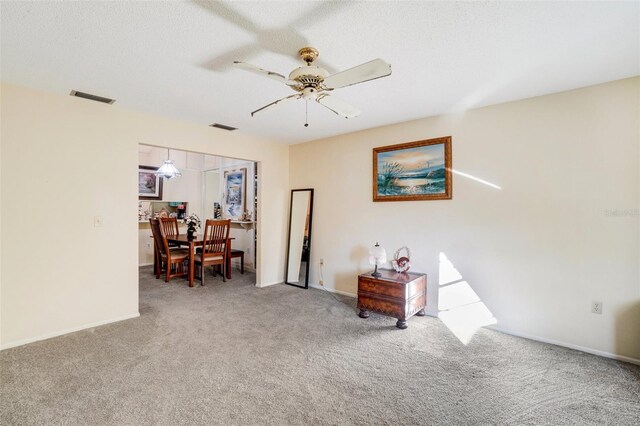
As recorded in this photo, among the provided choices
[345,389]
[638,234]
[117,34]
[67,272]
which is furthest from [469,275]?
[67,272]

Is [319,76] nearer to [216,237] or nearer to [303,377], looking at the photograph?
[303,377]

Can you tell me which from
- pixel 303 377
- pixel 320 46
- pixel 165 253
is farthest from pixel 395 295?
pixel 165 253

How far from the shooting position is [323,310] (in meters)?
3.59

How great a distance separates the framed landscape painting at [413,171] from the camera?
3395 millimetres

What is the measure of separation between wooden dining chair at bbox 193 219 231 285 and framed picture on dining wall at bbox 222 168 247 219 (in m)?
1.30

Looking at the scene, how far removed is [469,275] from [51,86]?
442 centimetres

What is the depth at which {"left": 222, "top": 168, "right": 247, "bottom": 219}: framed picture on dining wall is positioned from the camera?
6285mm

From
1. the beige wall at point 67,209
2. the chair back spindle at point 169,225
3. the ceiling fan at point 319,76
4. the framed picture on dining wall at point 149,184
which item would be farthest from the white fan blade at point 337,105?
the framed picture on dining wall at point 149,184

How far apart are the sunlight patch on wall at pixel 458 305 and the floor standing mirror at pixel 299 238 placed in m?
2.00

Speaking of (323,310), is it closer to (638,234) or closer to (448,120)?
(448,120)

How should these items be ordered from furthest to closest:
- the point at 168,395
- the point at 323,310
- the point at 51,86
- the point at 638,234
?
the point at 323,310 → the point at 51,86 → the point at 638,234 → the point at 168,395

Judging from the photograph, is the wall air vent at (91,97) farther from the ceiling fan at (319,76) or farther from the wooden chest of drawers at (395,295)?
the wooden chest of drawers at (395,295)

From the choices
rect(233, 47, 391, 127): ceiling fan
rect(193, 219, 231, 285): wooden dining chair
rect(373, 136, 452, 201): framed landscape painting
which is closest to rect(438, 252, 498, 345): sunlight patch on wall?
rect(373, 136, 452, 201): framed landscape painting

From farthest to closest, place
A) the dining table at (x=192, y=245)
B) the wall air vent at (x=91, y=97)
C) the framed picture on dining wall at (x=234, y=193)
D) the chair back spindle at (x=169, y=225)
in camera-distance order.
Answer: the framed picture on dining wall at (x=234, y=193) → the chair back spindle at (x=169, y=225) → the dining table at (x=192, y=245) → the wall air vent at (x=91, y=97)
